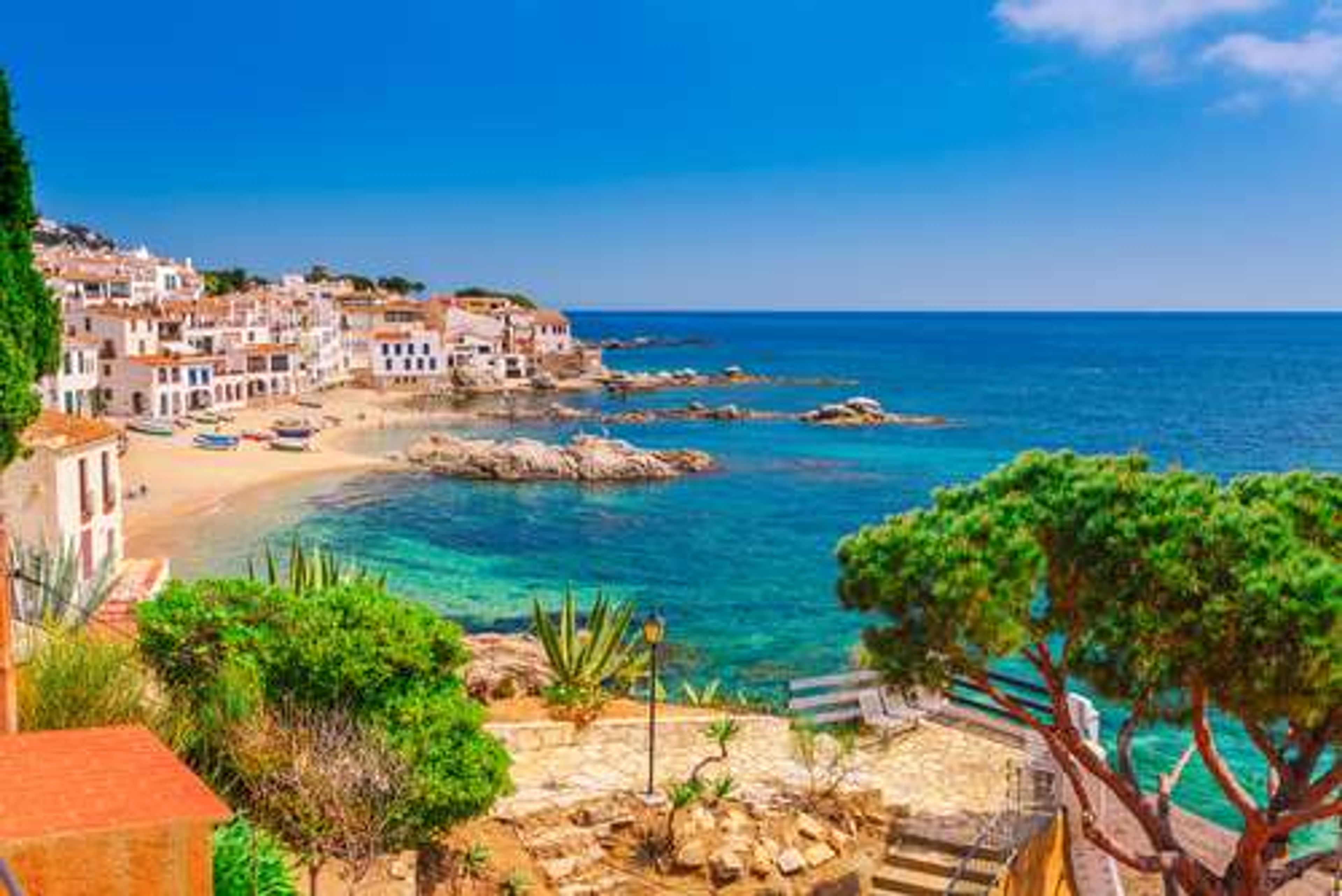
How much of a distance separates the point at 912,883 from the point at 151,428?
214 feet

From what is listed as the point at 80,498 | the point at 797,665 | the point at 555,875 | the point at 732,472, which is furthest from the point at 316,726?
the point at 732,472

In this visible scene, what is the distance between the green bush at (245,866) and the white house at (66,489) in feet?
48.2

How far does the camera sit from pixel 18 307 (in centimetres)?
1101

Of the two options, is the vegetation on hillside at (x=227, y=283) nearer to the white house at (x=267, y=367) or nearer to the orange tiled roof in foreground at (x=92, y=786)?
the white house at (x=267, y=367)

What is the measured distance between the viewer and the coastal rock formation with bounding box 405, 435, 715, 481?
200ft

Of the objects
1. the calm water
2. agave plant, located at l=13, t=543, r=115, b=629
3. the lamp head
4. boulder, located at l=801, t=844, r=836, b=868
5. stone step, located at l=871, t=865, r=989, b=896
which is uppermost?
the lamp head

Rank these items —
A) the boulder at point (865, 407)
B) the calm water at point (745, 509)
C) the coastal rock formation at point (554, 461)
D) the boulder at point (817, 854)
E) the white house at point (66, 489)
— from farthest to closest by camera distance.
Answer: the boulder at point (865, 407) → the coastal rock formation at point (554, 461) → the calm water at point (745, 509) → the white house at point (66, 489) → the boulder at point (817, 854)

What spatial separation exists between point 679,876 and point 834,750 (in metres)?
3.96

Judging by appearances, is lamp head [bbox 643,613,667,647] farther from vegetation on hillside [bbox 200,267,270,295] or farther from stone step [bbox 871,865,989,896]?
vegetation on hillside [bbox 200,267,270,295]

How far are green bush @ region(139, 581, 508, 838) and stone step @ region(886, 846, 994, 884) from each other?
15.0 ft

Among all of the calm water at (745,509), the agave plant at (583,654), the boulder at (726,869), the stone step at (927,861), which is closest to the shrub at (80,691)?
the boulder at (726,869)

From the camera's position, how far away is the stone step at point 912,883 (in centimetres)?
1183

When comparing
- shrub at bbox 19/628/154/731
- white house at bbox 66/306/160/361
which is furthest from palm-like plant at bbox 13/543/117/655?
white house at bbox 66/306/160/361

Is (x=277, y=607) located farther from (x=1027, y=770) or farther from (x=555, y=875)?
(x=1027, y=770)
